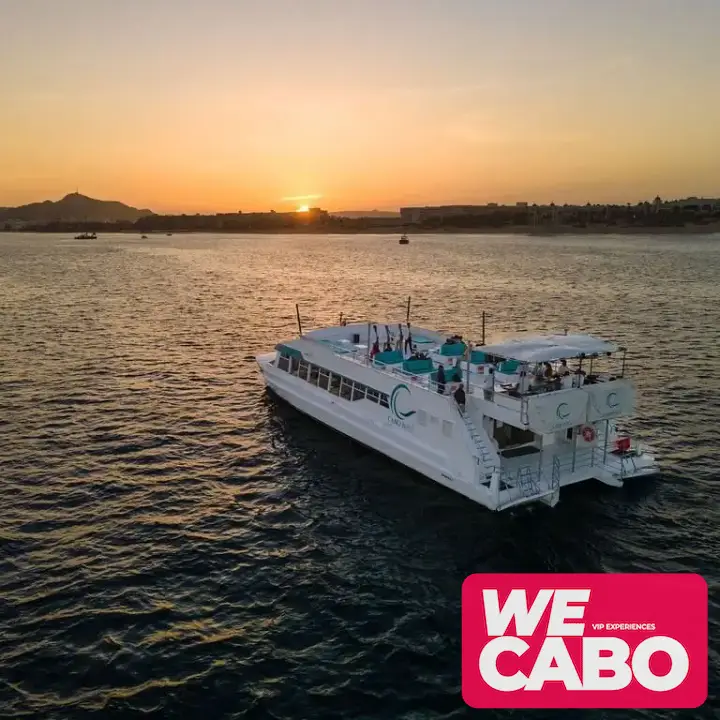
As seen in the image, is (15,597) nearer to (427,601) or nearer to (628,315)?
(427,601)

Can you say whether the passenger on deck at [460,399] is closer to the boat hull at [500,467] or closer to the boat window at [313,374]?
the boat hull at [500,467]

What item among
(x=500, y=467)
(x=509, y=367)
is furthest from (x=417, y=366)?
(x=500, y=467)

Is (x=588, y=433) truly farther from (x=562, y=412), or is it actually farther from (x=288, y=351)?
(x=288, y=351)

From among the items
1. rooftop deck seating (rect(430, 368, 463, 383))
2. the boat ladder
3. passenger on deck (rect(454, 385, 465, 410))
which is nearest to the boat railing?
rooftop deck seating (rect(430, 368, 463, 383))

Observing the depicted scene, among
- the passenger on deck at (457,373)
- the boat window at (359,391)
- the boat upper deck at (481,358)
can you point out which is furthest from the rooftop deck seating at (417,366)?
the boat window at (359,391)

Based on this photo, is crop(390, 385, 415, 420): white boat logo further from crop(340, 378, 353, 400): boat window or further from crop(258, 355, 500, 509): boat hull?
crop(340, 378, 353, 400): boat window

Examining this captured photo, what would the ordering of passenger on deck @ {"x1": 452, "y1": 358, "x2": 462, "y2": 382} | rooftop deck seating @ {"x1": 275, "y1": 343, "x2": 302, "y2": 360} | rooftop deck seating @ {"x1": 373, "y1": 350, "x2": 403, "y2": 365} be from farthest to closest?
rooftop deck seating @ {"x1": 275, "y1": 343, "x2": 302, "y2": 360}, rooftop deck seating @ {"x1": 373, "y1": 350, "x2": 403, "y2": 365}, passenger on deck @ {"x1": 452, "y1": 358, "x2": 462, "y2": 382}

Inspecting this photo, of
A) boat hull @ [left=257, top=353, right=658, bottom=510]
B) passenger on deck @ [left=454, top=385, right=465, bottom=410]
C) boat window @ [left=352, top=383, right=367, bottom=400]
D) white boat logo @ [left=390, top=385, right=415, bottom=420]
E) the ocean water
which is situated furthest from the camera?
boat window @ [left=352, top=383, right=367, bottom=400]

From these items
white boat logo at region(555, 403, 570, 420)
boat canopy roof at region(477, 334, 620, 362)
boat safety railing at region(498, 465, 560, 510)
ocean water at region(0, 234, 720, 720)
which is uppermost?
boat canopy roof at region(477, 334, 620, 362)
